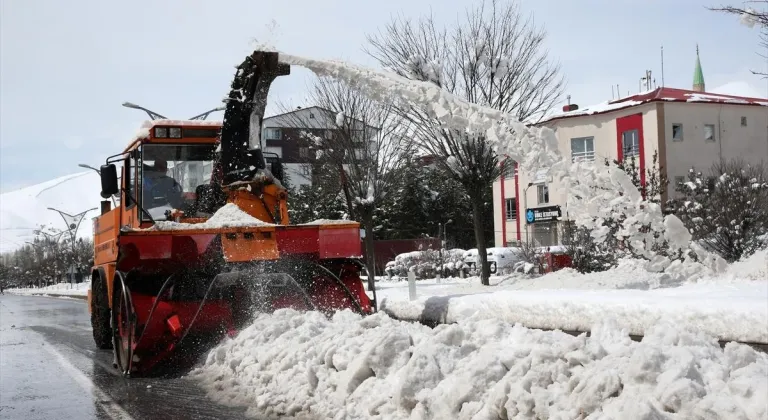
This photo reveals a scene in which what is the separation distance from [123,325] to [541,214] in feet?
120

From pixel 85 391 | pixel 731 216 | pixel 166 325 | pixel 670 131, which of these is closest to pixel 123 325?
pixel 166 325

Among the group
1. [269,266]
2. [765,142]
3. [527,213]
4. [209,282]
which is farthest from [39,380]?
[765,142]

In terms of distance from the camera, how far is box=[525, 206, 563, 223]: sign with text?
42969mm

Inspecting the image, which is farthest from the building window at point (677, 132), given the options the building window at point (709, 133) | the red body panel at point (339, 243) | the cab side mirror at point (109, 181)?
the cab side mirror at point (109, 181)

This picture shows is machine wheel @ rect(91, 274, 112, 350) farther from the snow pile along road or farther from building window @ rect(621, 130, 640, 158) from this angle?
building window @ rect(621, 130, 640, 158)

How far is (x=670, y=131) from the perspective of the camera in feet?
130

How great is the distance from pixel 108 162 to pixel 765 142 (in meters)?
39.3

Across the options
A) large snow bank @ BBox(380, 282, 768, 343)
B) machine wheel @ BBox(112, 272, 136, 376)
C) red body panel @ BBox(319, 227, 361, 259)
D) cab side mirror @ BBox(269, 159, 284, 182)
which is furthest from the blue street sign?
machine wheel @ BBox(112, 272, 136, 376)

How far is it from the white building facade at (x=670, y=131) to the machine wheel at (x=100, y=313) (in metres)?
29.2

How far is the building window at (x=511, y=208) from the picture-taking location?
47.6m

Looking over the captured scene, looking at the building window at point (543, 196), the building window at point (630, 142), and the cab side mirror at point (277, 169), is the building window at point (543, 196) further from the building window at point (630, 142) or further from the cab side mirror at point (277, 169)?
the cab side mirror at point (277, 169)

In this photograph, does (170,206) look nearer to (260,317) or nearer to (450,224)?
(260,317)

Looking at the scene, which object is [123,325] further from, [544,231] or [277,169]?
[544,231]

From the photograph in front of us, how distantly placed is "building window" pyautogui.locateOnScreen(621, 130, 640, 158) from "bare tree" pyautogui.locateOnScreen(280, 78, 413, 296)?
1988 cm
